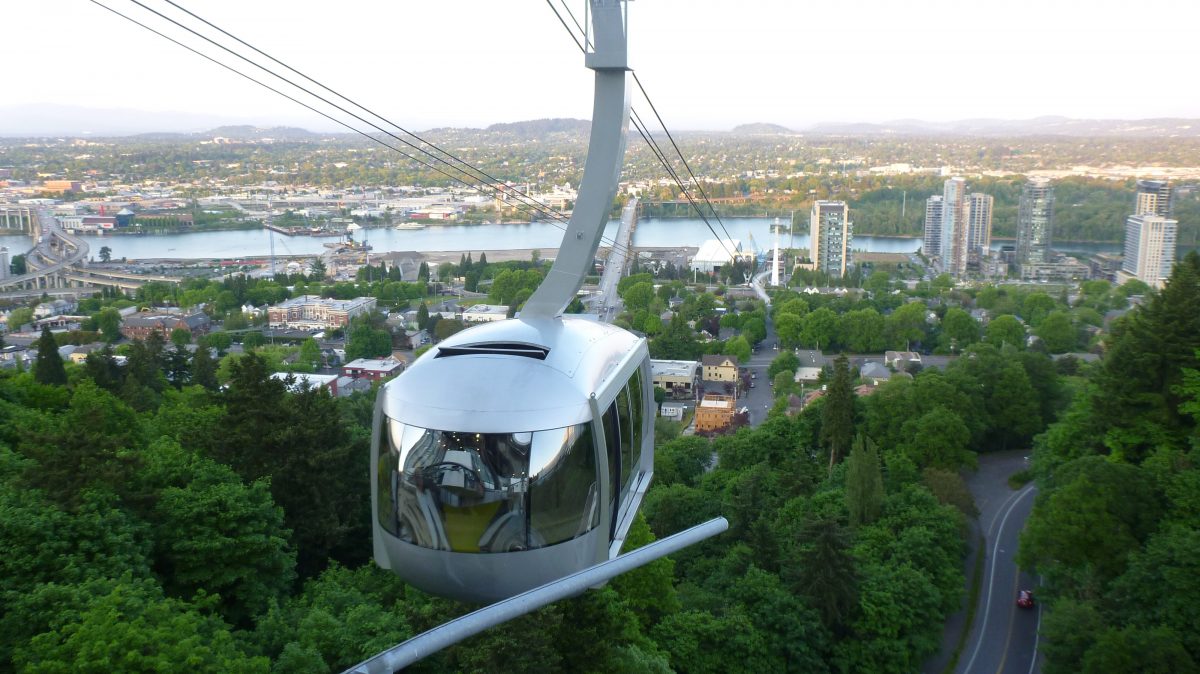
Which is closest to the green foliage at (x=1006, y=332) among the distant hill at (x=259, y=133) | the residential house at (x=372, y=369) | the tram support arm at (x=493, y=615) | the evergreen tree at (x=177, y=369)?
the residential house at (x=372, y=369)

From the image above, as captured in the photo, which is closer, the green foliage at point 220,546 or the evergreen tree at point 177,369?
the green foliage at point 220,546

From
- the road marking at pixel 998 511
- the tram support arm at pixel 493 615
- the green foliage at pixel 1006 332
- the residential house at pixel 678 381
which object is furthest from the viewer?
the green foliage at pixel 1006 332

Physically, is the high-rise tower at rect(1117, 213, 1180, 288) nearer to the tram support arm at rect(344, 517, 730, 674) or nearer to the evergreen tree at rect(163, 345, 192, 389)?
the evergreen tree at rect(163, 345, 192, 389)

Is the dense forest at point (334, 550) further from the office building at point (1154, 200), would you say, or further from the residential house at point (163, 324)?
the office building at point (1154, 200)

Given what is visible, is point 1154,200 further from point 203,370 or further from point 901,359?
point 203,370

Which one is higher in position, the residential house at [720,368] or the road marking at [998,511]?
the road marking at [998,511]

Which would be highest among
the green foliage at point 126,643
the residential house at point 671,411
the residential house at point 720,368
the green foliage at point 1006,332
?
the green foliage at point 126,643

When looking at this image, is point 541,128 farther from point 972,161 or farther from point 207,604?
point 207,604
